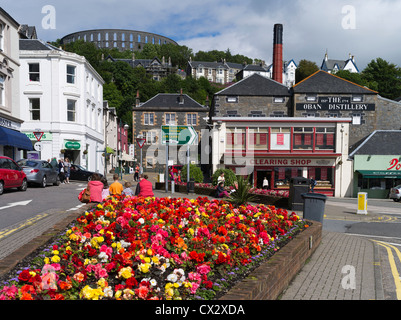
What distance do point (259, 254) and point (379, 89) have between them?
7926cm

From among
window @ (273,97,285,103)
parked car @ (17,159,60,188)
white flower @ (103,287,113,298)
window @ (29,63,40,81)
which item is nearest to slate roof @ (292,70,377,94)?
window @ (273,97,285,103)

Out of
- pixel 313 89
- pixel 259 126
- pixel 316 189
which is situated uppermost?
pixel 313 89

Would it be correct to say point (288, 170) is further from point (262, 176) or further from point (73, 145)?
point (73, 145)

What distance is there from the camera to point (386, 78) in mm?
76312

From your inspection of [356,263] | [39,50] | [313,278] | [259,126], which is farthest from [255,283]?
[39,50]

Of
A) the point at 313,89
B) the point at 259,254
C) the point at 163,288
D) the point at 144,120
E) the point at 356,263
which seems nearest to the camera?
the point at 163,288

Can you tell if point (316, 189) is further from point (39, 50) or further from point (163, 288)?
point (163, 288)

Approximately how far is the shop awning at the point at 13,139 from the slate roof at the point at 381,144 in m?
29.4

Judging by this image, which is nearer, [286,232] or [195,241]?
[195,241]

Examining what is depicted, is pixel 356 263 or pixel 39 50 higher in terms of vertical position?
pixel 39 50

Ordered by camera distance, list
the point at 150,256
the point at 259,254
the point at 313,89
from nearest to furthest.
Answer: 1. the point at 150,256
2. the point at 259,254
3. the point at 313,89

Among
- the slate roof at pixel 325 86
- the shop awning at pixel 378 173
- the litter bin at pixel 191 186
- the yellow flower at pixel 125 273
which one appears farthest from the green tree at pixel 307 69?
the yellow flower at pixel 125 273

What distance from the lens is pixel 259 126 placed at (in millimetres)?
37531

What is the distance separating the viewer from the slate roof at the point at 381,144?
126 ft
